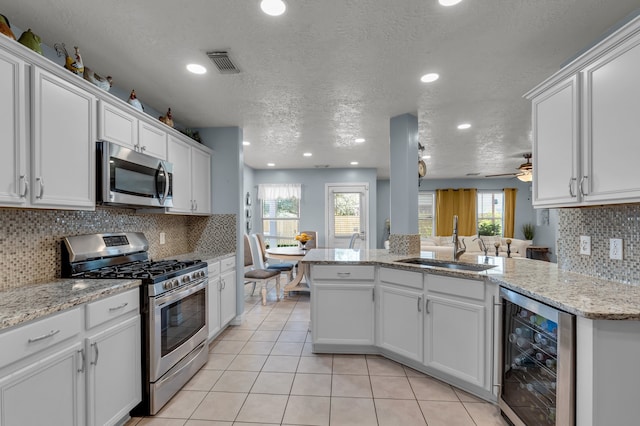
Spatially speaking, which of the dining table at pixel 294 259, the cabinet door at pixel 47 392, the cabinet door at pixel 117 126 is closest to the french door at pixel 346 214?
the dining table at pixel 294 259

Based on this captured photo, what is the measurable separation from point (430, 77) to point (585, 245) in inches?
63.8

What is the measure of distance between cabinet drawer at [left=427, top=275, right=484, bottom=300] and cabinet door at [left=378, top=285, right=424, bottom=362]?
160mm

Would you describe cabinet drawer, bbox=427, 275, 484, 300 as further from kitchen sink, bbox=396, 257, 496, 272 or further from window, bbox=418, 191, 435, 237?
window, bbox=418, 191, 435, 237

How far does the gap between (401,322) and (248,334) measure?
1.74 meters

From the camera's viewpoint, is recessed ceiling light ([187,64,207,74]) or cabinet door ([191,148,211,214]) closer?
recessed ceiling light ([187,64,207,74])

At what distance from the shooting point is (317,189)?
7191mm

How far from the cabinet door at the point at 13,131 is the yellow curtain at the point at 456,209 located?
8.75m

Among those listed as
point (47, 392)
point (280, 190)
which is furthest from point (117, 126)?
point (280, 190)

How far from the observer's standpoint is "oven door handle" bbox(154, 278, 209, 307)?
2070 mm

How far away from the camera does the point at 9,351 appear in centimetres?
122

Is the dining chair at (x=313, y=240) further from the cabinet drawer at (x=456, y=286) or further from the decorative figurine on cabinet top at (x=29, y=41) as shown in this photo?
the decorative figurine on cabinet top at (x=29, y=41)

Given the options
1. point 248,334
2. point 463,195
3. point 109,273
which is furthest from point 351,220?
point 109,273

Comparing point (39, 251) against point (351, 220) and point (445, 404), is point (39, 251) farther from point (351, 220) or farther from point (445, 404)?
point (351, 220)

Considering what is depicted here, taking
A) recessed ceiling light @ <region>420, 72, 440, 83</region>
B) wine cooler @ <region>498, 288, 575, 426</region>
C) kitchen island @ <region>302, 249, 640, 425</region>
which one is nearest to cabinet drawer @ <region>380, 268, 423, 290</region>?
kitchen island @ <region>302, 249, 640, 425</region>
